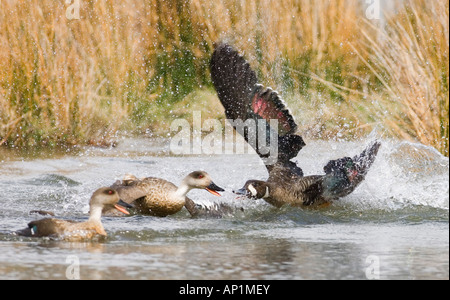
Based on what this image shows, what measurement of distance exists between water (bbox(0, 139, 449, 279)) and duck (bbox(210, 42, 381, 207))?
0.57 feet

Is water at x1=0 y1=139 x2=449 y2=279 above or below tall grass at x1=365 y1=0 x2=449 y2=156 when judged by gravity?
below

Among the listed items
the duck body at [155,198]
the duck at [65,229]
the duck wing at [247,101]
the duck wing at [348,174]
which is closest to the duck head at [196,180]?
the duck body at [155,198]

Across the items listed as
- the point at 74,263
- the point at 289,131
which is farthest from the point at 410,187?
the point at 74,263

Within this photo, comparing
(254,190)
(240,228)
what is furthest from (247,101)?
(240,228)

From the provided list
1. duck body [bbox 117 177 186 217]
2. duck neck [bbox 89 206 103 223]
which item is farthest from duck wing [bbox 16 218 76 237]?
duck body [bbox 117 177 186 217]

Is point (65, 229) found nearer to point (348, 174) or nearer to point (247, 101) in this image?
point (247, 101)

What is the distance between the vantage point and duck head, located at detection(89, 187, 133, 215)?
813cm

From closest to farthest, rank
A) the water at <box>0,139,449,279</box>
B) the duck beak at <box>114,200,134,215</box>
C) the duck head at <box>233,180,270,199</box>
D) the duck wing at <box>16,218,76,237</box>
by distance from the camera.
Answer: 1. the water at <box>0,139,449,279</box>
2. the duck wing at <box>16,218,76,237</box>
3. the duck beak at <box>114,200,134,215</box>
4. the duck head at <box>233,180,270,199</box>

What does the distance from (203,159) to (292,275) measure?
644 cm

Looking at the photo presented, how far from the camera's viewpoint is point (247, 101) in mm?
9773

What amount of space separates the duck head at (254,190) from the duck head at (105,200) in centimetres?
143

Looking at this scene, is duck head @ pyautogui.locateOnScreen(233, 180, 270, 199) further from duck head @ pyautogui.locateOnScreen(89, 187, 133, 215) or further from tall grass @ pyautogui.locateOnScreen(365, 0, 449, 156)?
tall grass @ pyautogui.locateOnScreen(365, 0, 449, 156)

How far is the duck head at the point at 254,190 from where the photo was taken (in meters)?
9.41
